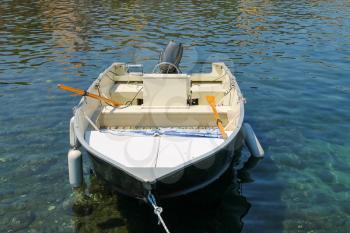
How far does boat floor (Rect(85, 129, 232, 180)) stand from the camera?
384 inches

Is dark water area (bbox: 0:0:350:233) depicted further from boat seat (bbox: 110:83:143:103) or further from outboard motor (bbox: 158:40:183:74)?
outboard motor (bbox: 158:40:183:74)

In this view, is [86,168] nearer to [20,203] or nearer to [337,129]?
[20,203]

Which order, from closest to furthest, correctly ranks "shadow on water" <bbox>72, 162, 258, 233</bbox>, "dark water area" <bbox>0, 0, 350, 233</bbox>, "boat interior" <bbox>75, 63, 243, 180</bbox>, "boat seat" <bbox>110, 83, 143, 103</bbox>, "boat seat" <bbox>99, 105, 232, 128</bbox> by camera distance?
"shadow on water" <bbox>72, 162, 258, 233</bbox>
"boat interior" <bbox>75, 63, 243, 180</bbox>
"dark water area" <bbox>0, 0, 350, 233</bbox>
"boat seat" <bbox>99, 105, 232, 128</bbox>
"boat seat" <bbox>110, 83, 143, 103</bbox>

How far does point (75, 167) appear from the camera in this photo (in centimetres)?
1091

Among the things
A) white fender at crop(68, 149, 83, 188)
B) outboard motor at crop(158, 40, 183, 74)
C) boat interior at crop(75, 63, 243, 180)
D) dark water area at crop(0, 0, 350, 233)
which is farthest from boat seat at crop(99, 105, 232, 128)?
outboard motor at crop(158, 40, 183, 74)

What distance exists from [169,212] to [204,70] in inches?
594

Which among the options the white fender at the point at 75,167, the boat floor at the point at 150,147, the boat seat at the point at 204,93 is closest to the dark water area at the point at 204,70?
the white fender at the point at 75,167

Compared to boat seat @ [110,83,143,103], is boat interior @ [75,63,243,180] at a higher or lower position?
higher

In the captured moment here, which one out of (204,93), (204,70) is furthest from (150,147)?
(204,70)

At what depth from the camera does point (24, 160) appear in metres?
13.3

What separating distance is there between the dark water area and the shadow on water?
36 mm

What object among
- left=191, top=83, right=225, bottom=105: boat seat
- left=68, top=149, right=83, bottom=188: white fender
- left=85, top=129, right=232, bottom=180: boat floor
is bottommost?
left=68, top=149, right=83, bottom=188: white fender

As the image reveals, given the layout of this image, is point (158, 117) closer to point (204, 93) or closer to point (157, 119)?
point (157, 119)

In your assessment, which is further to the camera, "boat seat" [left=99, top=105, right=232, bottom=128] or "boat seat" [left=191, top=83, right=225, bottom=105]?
"boat seat" [left=191, top=83, right=225, bottom=105]
